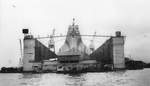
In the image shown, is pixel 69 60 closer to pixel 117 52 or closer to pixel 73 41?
pixel 117 52

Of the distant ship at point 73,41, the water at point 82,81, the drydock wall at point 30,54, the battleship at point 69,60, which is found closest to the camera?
the water at point 82,81

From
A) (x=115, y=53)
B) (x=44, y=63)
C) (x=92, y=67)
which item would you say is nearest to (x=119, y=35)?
(x=115, y=53)

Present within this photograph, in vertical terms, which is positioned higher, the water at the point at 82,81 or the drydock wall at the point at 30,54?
the drydock wall at the point at 30,54

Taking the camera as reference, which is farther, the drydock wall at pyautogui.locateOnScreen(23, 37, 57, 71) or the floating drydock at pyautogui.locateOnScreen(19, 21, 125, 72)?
the drydock wall at pyautogui.locateOnScreen(23, 37, 57, 71)

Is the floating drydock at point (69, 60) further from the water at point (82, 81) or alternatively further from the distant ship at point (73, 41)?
the water at point (82, 81)

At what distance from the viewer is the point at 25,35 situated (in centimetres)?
14250

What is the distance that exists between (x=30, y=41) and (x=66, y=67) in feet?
57.9

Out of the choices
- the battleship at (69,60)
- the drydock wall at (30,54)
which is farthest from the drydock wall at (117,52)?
the drydock wall at (30,54)

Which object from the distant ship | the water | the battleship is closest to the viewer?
the water

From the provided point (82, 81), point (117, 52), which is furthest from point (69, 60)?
point (82, 81)

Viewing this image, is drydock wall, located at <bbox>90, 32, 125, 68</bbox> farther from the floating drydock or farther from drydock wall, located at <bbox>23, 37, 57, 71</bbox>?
drydock wall, located at <bbox>23, 37, 57, 71</bbox>

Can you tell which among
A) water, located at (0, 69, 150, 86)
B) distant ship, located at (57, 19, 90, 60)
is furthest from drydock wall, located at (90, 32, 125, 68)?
water, located at (0, 69, 150, 86)

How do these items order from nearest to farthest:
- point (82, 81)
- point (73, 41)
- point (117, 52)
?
point (82, 81) → point (117, 52) → point (73, 41)

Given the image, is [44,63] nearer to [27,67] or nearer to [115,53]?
[27,67]
